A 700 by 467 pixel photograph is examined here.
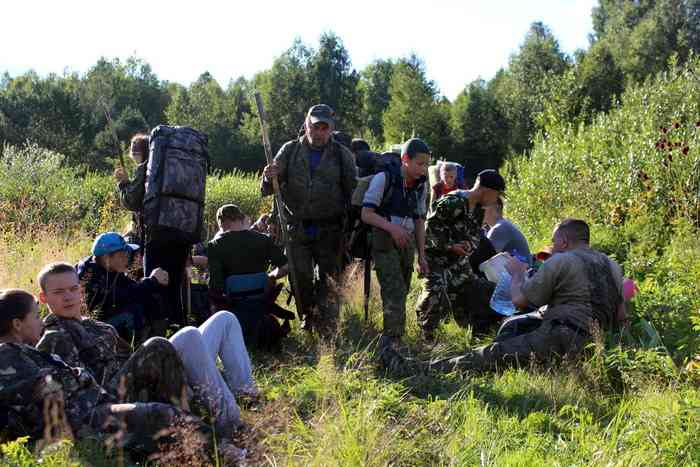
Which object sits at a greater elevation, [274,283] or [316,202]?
[316,202]

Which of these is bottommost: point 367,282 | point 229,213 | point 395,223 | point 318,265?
point 367,282

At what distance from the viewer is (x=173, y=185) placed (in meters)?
6.54

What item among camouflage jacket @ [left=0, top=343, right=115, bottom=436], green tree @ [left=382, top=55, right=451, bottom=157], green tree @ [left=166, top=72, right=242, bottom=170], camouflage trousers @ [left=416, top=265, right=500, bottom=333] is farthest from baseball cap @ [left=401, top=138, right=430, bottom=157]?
green tree @ [left=166, top=72, right=242, bottom=170]

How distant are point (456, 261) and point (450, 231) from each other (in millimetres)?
285

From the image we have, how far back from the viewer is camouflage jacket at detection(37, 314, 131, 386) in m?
4.17

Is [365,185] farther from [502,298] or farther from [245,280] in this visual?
[502,298]

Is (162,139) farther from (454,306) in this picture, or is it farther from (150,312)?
(454,306)

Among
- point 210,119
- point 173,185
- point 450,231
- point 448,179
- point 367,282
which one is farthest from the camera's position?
point 210,119

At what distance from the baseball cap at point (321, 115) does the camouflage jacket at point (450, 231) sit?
1.28m

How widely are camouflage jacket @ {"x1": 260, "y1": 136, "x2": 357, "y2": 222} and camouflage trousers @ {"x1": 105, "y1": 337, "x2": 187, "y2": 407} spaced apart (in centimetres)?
312

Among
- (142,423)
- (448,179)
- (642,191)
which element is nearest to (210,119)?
(642,191)

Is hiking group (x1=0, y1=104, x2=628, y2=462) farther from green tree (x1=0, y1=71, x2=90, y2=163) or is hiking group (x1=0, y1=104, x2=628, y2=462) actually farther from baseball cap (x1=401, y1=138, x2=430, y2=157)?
green tree (x1=0, y1=71, x2=90, y2=163)

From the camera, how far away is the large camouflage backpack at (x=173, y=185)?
6547mm

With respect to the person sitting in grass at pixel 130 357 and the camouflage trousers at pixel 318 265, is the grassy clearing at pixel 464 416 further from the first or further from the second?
the camouflage trousers at pixel 318 265
